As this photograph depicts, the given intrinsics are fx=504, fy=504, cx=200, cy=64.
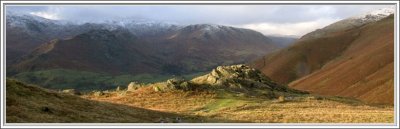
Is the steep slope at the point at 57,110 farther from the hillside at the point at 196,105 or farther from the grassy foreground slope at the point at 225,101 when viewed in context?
the grassy foreground slope at the point at 225,101

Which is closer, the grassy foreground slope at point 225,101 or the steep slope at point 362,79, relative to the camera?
the grassy foreground slope at point 225,101

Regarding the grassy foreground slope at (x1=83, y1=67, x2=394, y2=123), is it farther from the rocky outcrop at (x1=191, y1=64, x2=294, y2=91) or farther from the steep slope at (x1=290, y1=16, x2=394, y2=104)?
the steep slope at (x1=290, y1=16, x2=394, y2=104)

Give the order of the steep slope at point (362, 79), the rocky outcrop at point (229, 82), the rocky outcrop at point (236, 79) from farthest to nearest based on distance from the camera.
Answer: the steep slope at point (362, 79) → the rocky outcrop at point (236, 79) → the rocky outcrop at point (229, 82)

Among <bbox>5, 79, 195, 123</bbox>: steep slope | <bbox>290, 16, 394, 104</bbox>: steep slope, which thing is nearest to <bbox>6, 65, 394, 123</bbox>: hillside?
<bbox>5, 79, 195, 123</bbox>: steep slope

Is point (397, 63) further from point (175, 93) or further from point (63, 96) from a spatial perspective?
point (175, 93)

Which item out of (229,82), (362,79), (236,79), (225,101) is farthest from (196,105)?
(362,79)

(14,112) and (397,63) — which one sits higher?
(397,63)

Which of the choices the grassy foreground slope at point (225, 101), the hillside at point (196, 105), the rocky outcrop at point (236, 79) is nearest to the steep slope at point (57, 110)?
the hillside at point (196, 105)

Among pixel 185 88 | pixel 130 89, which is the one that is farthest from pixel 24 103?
pixel 130 89

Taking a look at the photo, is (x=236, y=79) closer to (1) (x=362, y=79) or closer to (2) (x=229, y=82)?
(2) (x=229, y=82)
